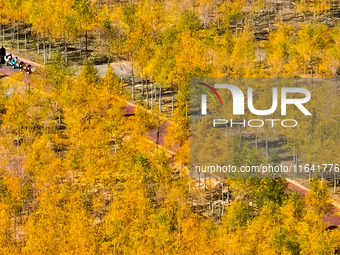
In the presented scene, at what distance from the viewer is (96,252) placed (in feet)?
282

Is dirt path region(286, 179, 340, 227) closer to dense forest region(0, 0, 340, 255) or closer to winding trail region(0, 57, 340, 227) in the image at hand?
winding trail region(0, 57, 340, 227)

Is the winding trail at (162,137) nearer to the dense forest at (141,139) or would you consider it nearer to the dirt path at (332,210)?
the dirt path at (332,210)

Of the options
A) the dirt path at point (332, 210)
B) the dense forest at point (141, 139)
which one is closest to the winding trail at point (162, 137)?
the dirt path at point (332, 210)

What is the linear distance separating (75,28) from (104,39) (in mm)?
7404

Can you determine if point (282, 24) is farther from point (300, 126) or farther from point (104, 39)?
point (300, 126)

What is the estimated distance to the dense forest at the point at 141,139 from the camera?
87750 mm

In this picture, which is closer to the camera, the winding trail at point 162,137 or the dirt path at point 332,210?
the dirt path at point 332,210

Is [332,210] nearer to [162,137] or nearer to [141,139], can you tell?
[141,139]

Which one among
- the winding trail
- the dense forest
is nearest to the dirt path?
the winding trail

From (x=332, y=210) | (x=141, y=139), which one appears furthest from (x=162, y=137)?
(x=332, y=210)

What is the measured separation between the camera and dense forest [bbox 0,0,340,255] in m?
87.8

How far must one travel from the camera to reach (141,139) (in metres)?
108

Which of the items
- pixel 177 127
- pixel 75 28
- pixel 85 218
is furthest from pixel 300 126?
pixel 75 28

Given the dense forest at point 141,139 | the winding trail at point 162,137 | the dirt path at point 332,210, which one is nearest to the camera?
the dense forest at point 141,139
